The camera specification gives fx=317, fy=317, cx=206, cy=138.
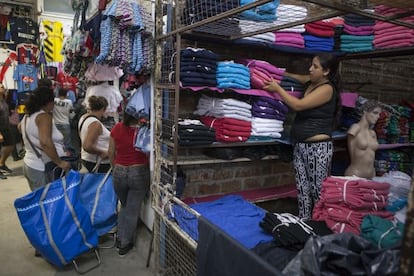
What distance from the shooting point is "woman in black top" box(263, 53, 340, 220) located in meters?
2.23

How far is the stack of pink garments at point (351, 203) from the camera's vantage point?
1509mm

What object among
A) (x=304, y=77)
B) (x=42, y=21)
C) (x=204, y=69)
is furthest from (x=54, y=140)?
→ (x=42, y=21)

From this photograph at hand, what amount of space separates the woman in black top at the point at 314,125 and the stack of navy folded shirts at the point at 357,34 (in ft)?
1.66

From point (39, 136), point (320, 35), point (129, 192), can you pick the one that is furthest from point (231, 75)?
point (39, 136)

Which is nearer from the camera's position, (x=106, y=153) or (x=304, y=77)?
(x=304, y=77)

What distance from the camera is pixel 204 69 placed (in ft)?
6.93

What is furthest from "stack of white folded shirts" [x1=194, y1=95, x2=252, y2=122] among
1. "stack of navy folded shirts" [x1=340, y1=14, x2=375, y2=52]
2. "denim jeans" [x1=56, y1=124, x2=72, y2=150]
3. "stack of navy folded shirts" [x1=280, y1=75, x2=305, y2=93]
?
"denim jeans" [x1=56, y1=124, x2=72, y2=150]

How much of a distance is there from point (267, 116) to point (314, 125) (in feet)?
1.18

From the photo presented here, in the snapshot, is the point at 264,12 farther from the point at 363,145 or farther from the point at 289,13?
the point at 363,145

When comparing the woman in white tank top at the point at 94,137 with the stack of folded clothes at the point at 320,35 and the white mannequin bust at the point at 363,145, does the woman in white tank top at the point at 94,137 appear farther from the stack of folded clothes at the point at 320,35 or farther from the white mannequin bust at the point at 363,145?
the white mannequin bust at the point at 363,145

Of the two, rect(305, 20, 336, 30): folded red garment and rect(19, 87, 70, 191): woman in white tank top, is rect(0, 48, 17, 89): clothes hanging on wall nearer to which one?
rect(19, 87, 70, 191): woman in white tank top

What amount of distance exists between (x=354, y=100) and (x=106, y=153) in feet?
7.94

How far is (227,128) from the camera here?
2.27 m

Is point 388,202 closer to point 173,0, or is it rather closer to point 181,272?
point 181,272
